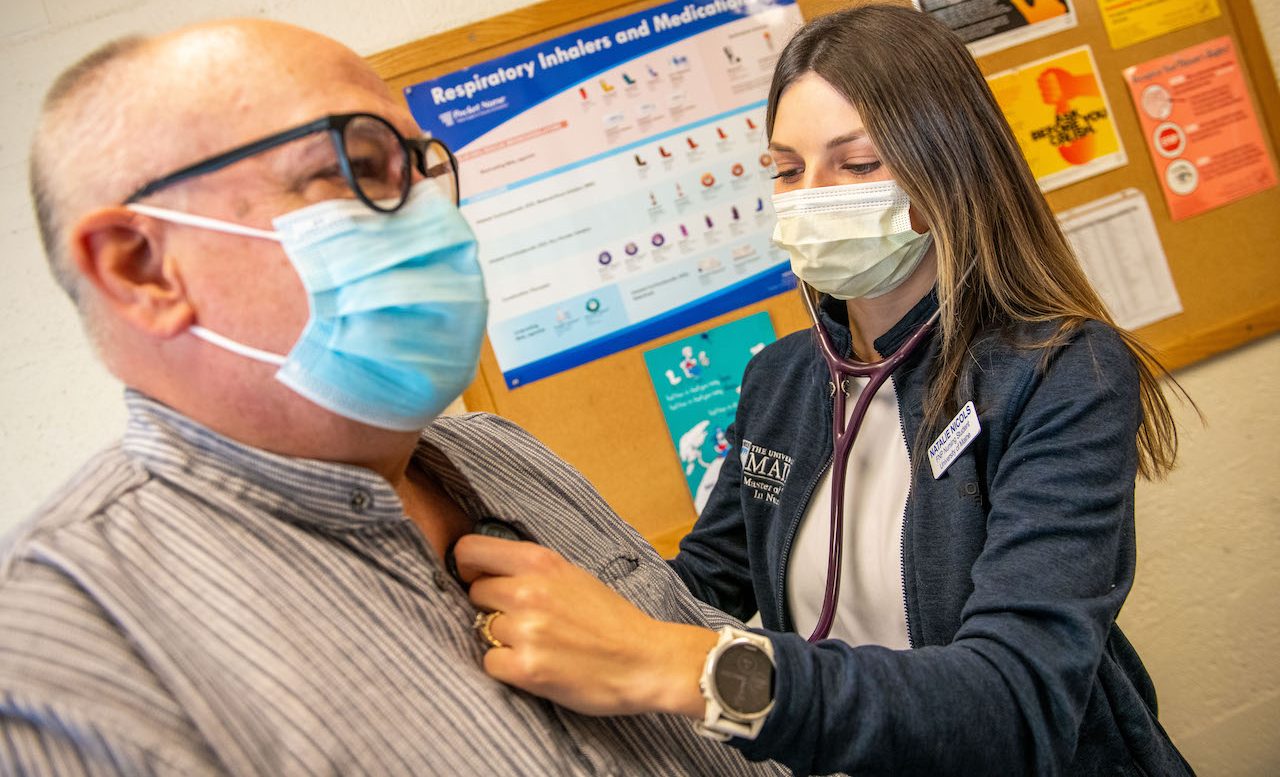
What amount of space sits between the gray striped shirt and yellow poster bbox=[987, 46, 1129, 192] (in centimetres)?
175

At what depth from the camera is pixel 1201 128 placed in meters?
2.19

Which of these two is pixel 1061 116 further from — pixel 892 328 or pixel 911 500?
pixel 911 500

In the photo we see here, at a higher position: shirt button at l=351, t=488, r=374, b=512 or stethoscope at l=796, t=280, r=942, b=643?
shirt button at l=351, t=488, r=374, b=512

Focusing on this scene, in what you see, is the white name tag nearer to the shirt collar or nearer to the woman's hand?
the shirt collar

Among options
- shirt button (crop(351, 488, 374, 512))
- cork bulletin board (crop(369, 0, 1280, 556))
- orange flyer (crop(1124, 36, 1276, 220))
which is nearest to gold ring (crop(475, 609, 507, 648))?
shirt button (crop(351, 488, 374, 512))

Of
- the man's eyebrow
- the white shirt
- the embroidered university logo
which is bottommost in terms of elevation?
the white shirt

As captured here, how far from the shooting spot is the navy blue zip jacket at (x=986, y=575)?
903mm

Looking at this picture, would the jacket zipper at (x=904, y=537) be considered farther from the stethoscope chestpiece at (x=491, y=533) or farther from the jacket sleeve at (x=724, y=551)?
the stethoscope chestpiece at (x=491, y=533)

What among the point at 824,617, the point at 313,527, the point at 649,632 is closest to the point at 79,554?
the point at 313,527

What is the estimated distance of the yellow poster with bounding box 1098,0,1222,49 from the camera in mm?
2152

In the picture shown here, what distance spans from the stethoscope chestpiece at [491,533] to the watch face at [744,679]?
0.23m

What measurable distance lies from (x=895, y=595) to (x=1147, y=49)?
5.26 ft

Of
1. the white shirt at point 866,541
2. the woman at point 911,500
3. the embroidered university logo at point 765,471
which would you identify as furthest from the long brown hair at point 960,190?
the embroidered university logo at point 765,471

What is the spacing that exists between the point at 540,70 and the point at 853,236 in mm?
930
